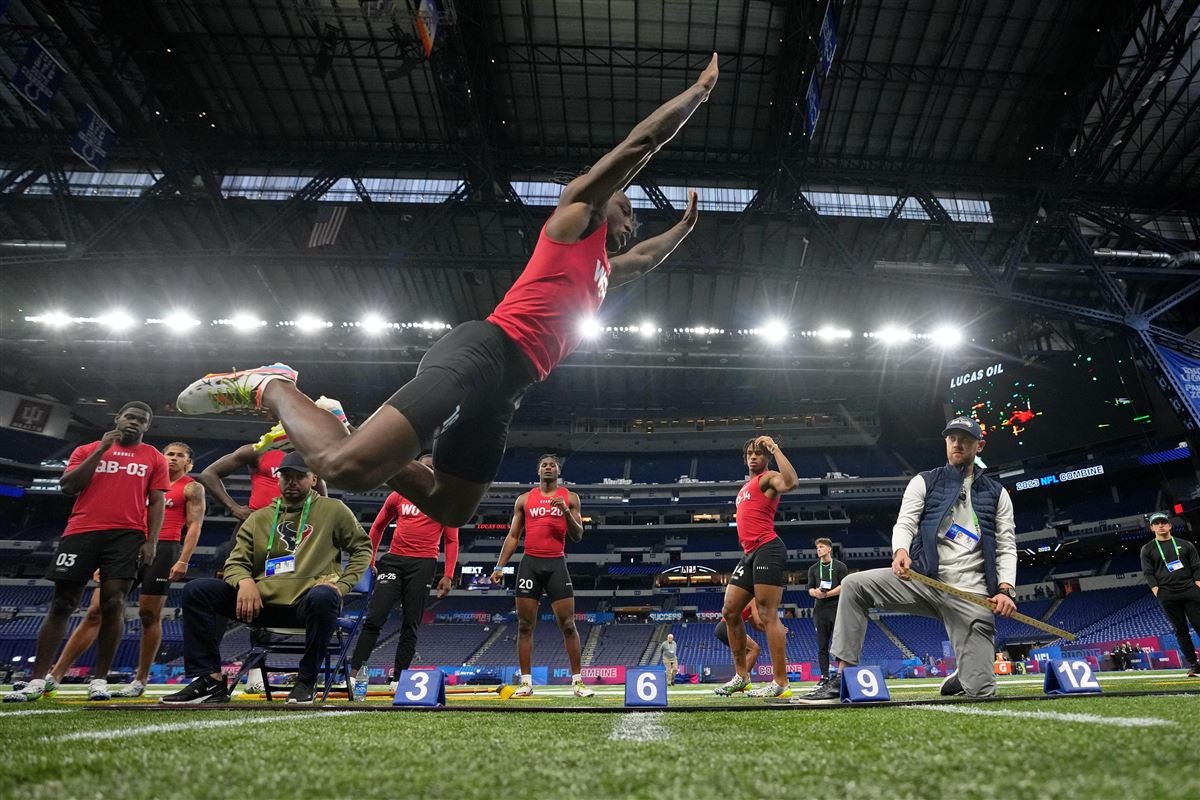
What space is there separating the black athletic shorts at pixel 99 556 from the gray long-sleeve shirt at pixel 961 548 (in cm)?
610

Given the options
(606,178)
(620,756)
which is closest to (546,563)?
(606,178)

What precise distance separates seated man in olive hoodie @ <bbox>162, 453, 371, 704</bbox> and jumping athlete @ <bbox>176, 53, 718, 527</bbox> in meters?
1.68

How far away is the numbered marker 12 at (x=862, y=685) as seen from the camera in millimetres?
4007

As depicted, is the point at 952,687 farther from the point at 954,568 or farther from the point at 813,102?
the point at 813,102

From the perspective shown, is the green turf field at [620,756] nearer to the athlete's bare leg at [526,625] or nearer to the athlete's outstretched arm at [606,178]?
the athlete's outstretched arm at [606,178]

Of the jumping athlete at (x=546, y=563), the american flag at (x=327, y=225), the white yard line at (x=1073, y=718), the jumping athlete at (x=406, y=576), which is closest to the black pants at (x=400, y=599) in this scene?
the jumping athlete at (x=406, y=576)

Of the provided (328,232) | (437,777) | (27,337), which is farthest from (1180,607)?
(27,337)

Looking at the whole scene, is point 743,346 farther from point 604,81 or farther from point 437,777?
point 437,777

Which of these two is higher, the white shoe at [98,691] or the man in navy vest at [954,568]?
the man in navy vest at [954,568]

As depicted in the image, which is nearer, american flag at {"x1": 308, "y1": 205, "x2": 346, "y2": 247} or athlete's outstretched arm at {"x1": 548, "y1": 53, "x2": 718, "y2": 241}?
athlete's outstretched arm at {"x1": 548, "y1": 53, "x2": 718, "y2": 241}

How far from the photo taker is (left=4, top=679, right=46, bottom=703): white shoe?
173 inches

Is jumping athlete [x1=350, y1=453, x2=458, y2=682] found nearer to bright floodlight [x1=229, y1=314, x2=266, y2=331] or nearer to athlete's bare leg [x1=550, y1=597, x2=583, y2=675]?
athlete's bare leg [x1=550, y1=597, x2=583, y2=675]

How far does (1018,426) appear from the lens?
23016mm

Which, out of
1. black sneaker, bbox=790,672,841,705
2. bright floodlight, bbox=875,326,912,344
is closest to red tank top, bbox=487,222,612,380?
black sneaker, bbox=790,672,841,705
